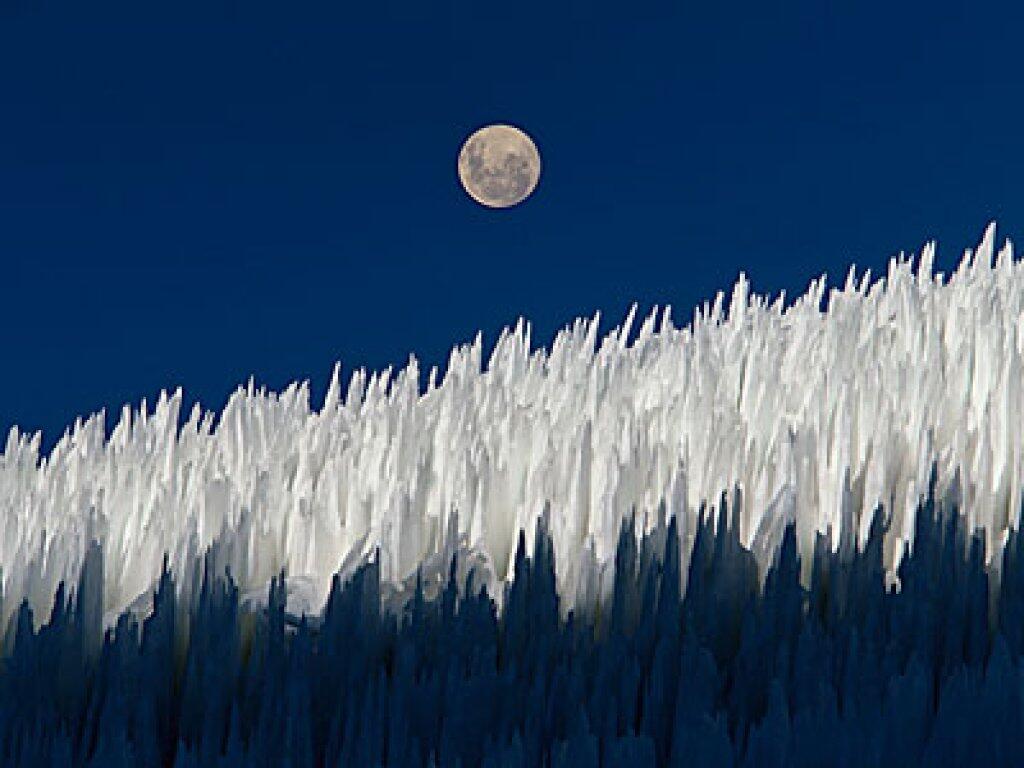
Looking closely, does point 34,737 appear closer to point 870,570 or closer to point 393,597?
point 393,597

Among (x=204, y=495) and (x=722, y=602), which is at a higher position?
(x=204, y=495)

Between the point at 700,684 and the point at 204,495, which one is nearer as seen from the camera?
the point at 700,684

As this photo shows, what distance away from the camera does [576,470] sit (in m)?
3.05

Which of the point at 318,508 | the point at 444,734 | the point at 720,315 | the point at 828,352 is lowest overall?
the point at 444,734

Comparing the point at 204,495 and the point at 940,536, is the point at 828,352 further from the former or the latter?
the point at 204,495

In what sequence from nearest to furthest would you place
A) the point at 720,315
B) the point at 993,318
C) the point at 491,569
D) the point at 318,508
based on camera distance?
the point at 491,569, the point at 318,508, the point at 993,318, the point at 720,315

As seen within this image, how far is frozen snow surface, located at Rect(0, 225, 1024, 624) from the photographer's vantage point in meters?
2.93

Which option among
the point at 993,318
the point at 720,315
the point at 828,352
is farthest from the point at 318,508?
the point at 720,315

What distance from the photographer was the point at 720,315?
5430 millimetres

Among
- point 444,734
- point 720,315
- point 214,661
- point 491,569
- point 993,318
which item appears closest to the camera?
point 444,734

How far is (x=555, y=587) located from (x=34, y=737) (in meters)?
1.03

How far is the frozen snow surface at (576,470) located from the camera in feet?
9.61

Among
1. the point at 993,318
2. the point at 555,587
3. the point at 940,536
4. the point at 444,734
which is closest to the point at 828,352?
the point at 993,318

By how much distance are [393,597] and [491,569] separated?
203 mm
